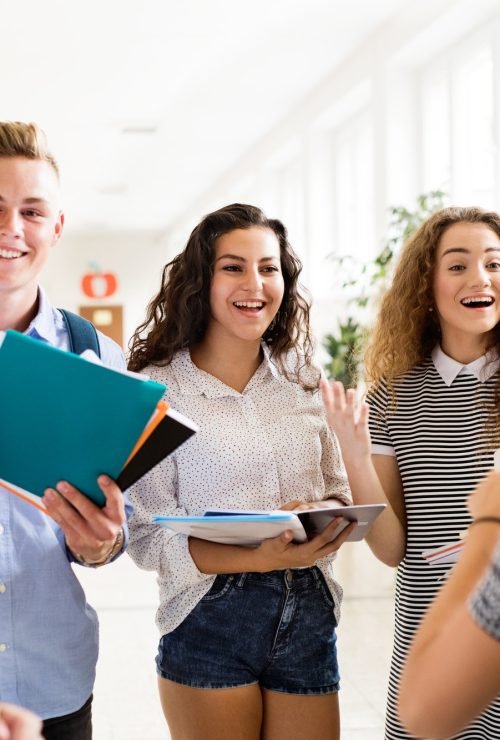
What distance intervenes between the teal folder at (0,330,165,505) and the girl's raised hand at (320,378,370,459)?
1.93ft

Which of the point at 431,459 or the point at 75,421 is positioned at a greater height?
the point at 75,421

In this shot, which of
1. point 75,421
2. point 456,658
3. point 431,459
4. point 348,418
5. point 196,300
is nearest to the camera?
point 456,658

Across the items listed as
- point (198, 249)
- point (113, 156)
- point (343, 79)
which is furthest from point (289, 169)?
Result: point (198, 249)

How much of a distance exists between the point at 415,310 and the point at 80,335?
80cm

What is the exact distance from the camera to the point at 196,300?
218 cm

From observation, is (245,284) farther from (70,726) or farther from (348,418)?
(70,726)

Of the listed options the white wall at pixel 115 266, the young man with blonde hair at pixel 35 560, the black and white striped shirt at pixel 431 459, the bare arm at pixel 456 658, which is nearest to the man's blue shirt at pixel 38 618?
the young man with blonde hair at pixel 35 560

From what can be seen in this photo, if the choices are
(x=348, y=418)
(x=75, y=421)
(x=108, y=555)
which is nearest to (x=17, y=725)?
(x=75, y=421)

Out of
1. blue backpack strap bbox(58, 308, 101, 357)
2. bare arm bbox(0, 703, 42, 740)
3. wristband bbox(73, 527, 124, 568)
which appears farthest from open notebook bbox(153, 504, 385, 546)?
bare arm bbox(0, 703, 42, 740)

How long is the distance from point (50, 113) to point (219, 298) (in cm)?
805

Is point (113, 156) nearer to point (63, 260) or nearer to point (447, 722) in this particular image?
point (63, 260)

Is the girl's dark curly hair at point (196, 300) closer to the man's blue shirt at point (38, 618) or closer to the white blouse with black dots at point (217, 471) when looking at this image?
the white blouse with black dots at point (217, 471)

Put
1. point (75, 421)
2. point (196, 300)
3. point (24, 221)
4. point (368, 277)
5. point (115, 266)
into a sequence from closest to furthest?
point (75, 421) → point (24, 221) → point (196, 300) → point (368, 277) → point (115, 266)

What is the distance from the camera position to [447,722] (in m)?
1.03
